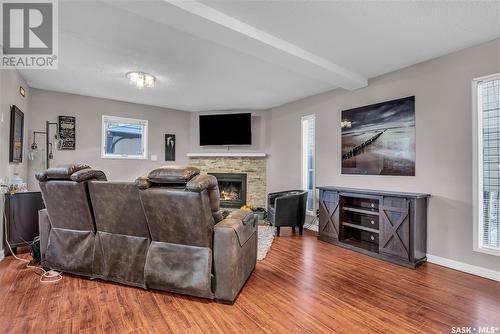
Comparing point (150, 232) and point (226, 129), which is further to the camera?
point (226, 129)

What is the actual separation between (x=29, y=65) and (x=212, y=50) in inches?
108

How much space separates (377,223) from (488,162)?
57.6 inches

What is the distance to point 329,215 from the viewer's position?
419cm

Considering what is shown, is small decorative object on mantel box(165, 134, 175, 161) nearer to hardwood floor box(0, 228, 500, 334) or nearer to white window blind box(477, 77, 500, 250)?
hardwood floor box(0, 228, 500, 334)

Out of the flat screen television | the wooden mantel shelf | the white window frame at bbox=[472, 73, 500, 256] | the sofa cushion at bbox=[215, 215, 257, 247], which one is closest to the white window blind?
the white window frame at bbox=[472, 73, 500, 256]

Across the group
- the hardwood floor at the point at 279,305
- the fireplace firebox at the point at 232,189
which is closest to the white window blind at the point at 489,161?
the hardwood floor at the point at 279,305

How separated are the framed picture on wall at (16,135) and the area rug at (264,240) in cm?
374

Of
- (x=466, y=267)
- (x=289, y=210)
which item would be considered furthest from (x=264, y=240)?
(x=466, y=267)

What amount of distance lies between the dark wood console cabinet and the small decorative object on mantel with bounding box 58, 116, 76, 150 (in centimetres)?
491

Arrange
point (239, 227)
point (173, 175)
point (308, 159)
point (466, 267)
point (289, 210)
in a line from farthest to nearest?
point (308, 159) < point (289, 210) < point (466, 267) < point (239, 227) < point (173, 175)

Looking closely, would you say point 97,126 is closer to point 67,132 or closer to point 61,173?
point 67,132

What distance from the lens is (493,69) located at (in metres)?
2.87

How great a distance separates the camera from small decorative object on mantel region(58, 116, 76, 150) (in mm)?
5000

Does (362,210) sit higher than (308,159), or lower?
lower
